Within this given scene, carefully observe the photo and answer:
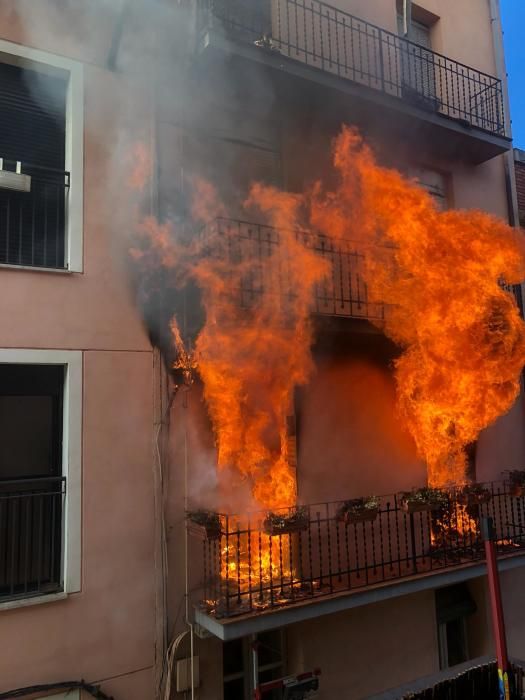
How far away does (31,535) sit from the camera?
605cm

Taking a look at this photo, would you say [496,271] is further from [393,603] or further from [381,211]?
[393,603]

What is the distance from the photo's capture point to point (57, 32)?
6.65 meters

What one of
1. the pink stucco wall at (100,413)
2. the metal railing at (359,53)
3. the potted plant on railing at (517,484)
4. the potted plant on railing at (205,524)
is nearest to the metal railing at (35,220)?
the pink stucco wall at (100,413)

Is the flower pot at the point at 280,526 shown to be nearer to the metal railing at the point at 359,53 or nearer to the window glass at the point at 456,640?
the window glass at the point at 456,640

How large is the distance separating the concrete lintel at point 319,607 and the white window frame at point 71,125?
4.28m

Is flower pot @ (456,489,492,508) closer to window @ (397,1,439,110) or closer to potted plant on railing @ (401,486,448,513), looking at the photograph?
potted plant on railing @ (401,486,448,513)

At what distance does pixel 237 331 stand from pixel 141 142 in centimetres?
274

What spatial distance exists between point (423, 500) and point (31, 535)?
4.99 meters

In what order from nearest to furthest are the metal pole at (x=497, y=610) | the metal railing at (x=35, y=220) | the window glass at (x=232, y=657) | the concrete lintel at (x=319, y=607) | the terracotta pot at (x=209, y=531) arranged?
1. the metal pole at (x=497, y=610)
2. the concrete lintel at (x=319, y=607)
3. the terracotta pot at (x=209, y=531)
4. the metal railing at (x=35, y=220)
5. the window glass at (x=232, y=657)

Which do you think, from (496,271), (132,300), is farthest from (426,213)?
(132,300)

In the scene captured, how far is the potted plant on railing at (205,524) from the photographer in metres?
6.08

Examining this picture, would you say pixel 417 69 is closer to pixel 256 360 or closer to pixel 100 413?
pixel 256 360

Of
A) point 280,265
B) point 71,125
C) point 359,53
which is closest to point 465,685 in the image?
point 280,265

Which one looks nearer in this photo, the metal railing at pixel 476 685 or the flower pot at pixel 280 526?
the metal railing at pixel 476 685
